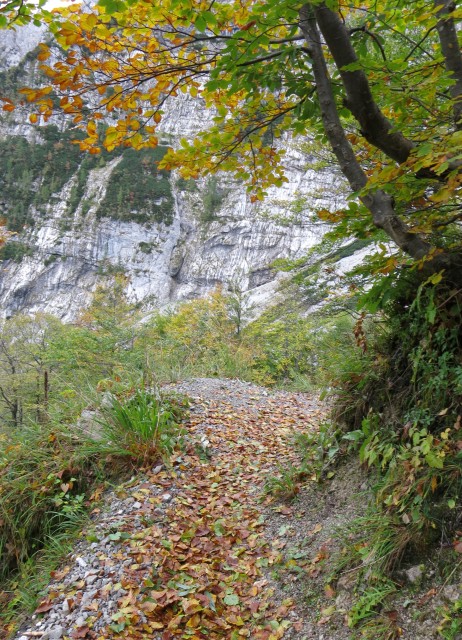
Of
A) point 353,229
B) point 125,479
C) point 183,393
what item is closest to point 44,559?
point 125,479

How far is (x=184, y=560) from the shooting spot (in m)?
2.95

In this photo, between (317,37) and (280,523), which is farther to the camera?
(280,523)

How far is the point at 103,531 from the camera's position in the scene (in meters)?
3.26

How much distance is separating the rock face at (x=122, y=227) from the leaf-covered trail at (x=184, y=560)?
5749 centimetres

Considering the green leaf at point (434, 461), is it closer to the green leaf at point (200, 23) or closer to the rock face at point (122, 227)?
the green leaf at point (200, 23)

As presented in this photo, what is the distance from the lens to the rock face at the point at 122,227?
214 ft

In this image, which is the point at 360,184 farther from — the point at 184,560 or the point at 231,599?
the point at 184,560

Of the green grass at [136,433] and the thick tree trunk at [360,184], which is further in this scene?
the green grass at [136,433]

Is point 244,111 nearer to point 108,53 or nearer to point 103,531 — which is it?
point 108,53

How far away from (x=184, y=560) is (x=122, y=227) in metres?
71.5

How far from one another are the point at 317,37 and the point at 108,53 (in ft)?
3.85

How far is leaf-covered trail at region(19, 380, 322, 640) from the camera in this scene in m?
2.49

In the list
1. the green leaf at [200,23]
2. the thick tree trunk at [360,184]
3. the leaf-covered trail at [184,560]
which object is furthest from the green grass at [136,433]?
the green leaf at [200,23]

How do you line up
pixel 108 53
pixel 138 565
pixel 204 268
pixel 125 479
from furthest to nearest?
1. pixel 204 268
2. pixel 125 479
3. pixel 138 565
4. pixel 108 53
